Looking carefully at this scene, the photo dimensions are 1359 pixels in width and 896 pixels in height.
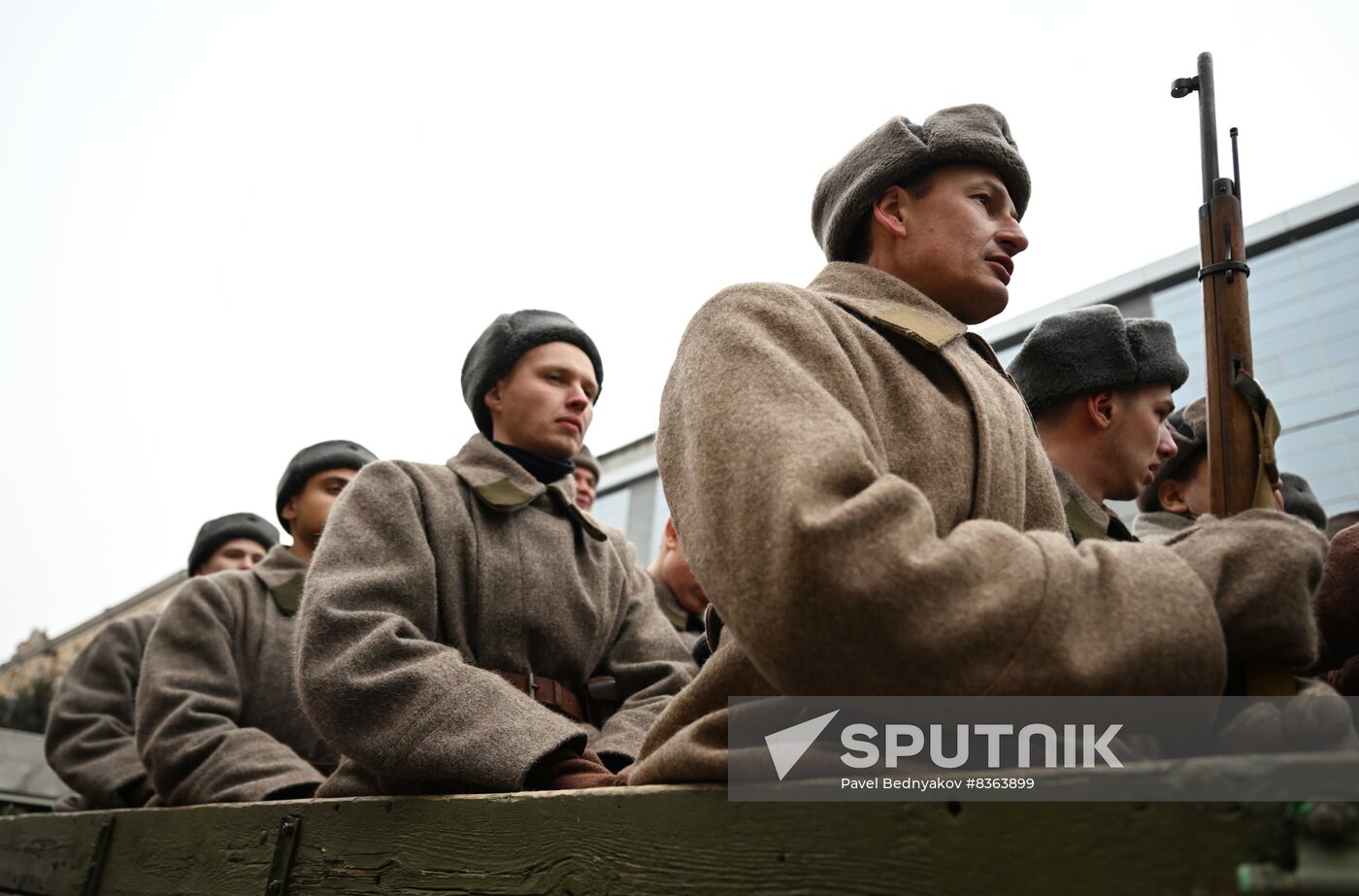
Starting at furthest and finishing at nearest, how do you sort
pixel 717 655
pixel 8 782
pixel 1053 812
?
pixel 8 782
pixel 717 655
pixel 1053 812

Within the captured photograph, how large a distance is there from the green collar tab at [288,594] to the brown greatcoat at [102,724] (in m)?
0.82

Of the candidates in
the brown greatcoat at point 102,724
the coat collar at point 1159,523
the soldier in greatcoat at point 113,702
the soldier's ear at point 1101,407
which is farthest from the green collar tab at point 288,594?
the coat collar at point 1159,523

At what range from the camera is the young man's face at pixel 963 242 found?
2244mm

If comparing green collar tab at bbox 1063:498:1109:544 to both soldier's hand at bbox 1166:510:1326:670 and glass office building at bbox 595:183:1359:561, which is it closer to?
soldier's hand at bbox 1166:510:1326:670

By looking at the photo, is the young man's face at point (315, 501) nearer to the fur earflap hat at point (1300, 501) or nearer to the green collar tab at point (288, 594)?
the green collar tab at point (288, 594)

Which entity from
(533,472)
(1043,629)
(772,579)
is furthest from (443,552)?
(1043,629)

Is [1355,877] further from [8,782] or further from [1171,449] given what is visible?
[8,782]

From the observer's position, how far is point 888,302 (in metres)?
2.15

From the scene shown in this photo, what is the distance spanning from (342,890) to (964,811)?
154 cm

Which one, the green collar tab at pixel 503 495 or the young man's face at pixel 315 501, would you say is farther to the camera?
the young man's face at pixel 315 501

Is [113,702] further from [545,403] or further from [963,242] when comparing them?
[963,242]

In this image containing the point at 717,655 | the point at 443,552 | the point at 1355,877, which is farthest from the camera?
the point at 443,552

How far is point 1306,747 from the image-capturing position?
1388mm

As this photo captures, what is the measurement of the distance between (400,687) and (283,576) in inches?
93.0
